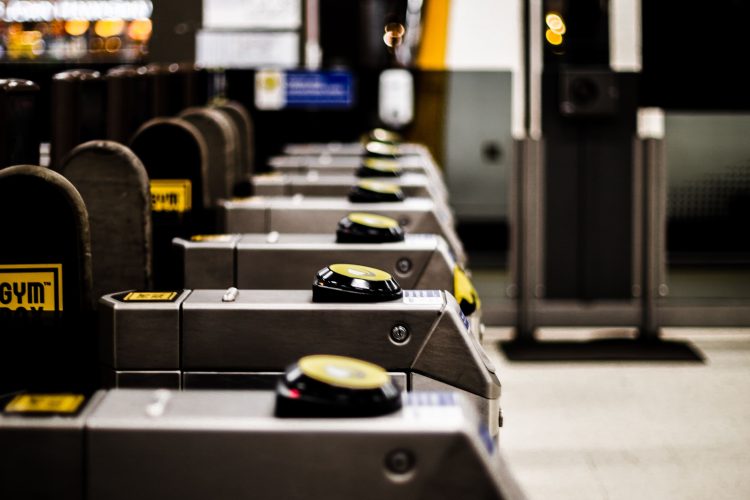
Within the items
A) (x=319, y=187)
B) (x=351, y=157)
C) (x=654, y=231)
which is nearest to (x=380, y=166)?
(x=319, y=187)

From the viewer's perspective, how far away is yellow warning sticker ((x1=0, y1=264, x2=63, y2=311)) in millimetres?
1402

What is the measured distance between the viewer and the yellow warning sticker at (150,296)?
1438 millimetres

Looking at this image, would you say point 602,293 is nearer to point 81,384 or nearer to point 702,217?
point 702,217

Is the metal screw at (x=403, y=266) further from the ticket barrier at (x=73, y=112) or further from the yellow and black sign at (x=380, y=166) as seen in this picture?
the yellow and black sign at (x=380, y=166)

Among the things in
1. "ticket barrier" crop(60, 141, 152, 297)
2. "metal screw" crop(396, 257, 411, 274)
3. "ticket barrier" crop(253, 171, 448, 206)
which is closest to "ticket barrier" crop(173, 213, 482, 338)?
"metal screw" crop(396, 257, 411, 274)

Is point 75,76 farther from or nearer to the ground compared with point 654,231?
farther from the ground

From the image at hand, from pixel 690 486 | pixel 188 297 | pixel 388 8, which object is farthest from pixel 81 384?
pixel 388 8

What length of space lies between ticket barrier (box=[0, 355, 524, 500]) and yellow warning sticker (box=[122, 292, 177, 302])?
45 cm

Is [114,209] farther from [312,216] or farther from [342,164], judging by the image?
[342,164]

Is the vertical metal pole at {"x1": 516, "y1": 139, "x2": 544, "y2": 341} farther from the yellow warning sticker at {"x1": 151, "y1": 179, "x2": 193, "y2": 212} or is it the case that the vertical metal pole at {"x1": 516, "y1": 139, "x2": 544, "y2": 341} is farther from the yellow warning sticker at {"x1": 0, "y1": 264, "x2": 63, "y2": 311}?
the yellow warning sticker at {"x1": 0, "y1": 264, "x2": 63, "y2": 311}

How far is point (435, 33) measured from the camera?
753cm

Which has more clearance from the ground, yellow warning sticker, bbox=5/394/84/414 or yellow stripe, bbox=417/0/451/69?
yellow stripe, bbox=417/0/451/69

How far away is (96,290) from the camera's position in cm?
179

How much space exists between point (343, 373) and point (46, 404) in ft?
0.97
